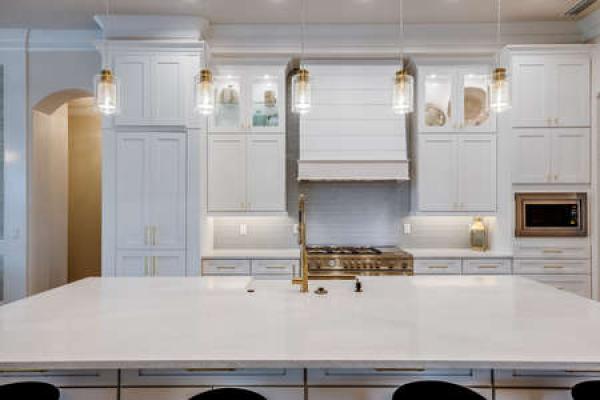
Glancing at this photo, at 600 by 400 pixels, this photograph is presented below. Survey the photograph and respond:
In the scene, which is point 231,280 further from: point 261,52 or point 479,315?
point 261,52

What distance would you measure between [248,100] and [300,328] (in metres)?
3.20

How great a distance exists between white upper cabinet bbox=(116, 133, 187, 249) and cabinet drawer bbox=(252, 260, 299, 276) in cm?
74

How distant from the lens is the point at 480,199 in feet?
14.1

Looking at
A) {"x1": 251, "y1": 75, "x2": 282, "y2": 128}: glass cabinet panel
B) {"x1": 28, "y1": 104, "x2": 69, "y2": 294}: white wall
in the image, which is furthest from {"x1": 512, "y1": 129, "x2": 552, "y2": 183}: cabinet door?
{"x1": 28, "y1": 104, "x2": 69, "y2": 294}: white wall

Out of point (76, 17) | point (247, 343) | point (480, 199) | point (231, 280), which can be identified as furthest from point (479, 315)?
point (76, 17)

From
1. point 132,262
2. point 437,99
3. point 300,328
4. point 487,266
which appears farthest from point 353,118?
point 300,328

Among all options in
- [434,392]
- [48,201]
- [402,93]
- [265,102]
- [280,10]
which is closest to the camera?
[434,392]

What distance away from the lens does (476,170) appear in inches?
170

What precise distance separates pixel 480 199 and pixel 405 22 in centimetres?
196

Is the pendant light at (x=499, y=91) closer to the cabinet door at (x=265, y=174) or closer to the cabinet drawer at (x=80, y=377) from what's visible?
the cabinet drawer at (x=80, y=377)

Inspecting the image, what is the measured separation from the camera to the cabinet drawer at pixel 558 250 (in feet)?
13.3

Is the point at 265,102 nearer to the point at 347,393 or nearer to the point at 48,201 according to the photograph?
the point at 48,201

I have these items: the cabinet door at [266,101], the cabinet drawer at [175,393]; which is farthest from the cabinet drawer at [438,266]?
the cabinet drawer at [175,393]

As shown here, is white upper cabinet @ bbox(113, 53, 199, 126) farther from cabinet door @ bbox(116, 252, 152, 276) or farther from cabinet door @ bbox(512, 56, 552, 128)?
cabinet door @ bbox(512, 56, 552, 128)
